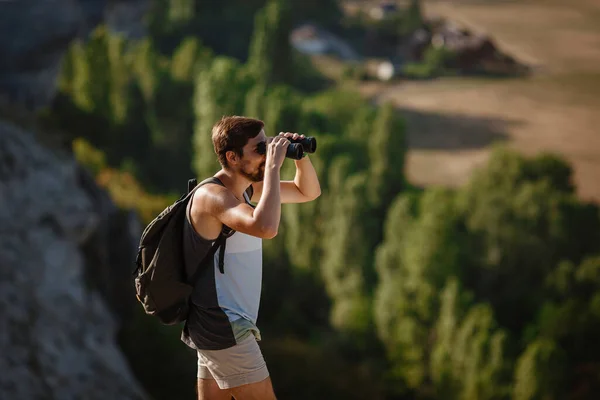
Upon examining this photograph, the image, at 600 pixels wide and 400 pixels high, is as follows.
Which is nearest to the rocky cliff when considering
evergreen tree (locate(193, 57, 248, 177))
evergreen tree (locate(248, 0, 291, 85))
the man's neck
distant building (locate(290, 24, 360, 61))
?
evergreen tree (locate(193, 57, 248, 177))

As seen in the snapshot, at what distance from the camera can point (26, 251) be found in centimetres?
1886

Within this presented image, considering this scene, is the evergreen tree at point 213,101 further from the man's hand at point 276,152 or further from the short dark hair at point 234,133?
the man's hand at point 276,152

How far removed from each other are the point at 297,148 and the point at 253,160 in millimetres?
316

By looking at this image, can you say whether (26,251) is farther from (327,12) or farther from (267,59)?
(327,12)

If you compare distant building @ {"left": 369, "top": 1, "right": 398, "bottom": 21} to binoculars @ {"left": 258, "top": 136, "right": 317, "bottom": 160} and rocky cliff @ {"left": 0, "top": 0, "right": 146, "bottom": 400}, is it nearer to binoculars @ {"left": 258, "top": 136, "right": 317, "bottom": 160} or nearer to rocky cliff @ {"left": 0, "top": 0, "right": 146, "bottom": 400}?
rocky cliff @ {"left": 0, "top": 0, "right": 146, "bottom": 400}

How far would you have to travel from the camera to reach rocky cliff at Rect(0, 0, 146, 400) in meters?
16.7

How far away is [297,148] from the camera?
17.4 ft

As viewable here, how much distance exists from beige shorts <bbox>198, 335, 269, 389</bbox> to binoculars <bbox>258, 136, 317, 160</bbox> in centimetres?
114

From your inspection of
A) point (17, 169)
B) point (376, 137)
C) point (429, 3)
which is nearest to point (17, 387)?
point (17, 169)

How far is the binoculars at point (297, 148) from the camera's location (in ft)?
17.4

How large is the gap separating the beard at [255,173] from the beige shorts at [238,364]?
974 mm

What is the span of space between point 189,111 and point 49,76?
7058mm

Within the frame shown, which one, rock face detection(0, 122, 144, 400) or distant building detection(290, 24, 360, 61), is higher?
distant building detection(290, 24, 360, 61)

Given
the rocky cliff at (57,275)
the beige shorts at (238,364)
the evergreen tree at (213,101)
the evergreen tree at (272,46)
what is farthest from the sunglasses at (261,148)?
the evergreen tree at (272,46)
